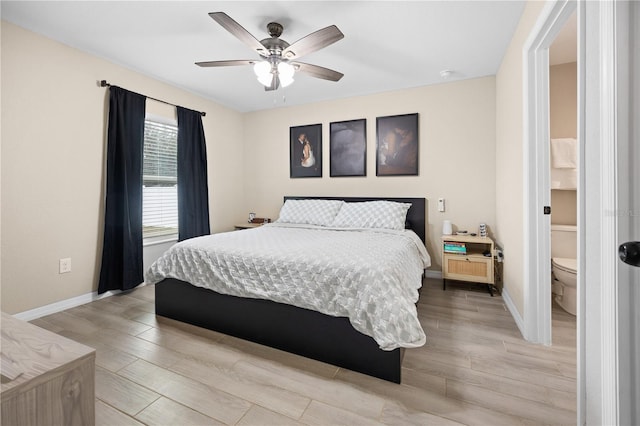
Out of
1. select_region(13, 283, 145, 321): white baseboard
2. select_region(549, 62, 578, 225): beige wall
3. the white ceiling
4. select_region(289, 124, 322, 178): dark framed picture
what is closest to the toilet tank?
select_region(549, 62, 578, 225): beige wall

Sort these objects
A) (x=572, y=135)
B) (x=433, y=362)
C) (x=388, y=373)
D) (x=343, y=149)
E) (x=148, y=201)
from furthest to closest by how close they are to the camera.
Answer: (x=343, y=149) → (x=148, y=201) → (x=572, y=135) → (x=433, y=362) → (x=388, y=373)

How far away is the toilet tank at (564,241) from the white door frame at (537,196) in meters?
1.02

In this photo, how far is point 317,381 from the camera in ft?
5.22

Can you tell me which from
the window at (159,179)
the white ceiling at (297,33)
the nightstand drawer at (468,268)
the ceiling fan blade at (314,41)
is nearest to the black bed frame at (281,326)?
Answer: the window at (159,179)

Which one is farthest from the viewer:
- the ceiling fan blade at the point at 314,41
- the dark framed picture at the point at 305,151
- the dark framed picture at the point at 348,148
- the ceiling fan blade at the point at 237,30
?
the dark framed picture at the point at 305,151

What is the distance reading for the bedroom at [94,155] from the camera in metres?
2.28

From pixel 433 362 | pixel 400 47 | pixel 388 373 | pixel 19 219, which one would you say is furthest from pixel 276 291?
pixel 400 47

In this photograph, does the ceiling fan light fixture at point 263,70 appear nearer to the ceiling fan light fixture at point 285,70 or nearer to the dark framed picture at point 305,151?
the ceiling fan light fixture at point 285,70

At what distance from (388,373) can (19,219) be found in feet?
10.0

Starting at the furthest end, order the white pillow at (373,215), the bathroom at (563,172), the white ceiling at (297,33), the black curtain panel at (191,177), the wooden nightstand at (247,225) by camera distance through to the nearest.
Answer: the wooden nightstand at (247,225), the black curtain panel at (191,177), the white pillow at (373,215), the bathroom at (563,172), the white ceiling at (297,33)

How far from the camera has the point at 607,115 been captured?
855 mm

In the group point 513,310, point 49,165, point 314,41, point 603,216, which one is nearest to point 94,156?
point 49,165

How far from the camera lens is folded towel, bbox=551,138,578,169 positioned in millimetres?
2756

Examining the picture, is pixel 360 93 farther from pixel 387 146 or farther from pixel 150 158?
pixel 150 158
